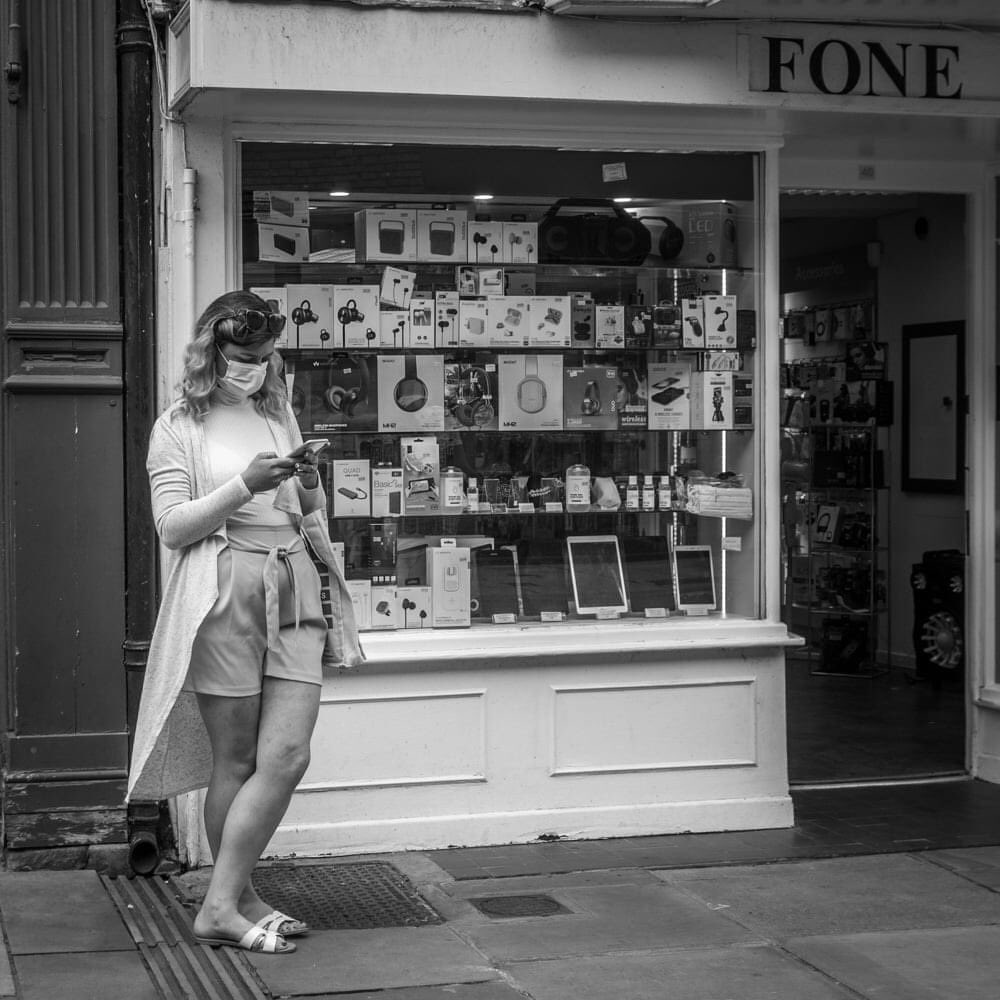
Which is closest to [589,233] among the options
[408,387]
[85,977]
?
[408,387]

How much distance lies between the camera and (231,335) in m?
5.04

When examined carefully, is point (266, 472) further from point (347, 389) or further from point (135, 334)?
point (347, 389)

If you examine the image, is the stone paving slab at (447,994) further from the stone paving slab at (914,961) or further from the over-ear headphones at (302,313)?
the over-ear headphones at (302,313)

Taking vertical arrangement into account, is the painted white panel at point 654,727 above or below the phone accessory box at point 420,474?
below

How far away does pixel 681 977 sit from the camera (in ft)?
16.3

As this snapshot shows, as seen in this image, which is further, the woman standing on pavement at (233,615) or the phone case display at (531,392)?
the phone case display at (531,392)

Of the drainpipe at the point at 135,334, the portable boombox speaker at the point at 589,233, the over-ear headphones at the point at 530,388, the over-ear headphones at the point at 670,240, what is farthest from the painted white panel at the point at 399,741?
the over-ear headphones at the point at 670,240

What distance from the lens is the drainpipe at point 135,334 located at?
6152 millimetres

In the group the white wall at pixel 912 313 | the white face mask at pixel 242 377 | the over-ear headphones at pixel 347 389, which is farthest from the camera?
the white wall at pixel 912 313

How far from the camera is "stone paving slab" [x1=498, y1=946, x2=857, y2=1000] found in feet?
15.7

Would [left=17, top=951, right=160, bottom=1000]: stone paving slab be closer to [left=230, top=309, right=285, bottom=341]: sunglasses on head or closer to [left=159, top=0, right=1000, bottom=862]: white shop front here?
[left=159, top=0, right=1000, bottom=862]: white shop front

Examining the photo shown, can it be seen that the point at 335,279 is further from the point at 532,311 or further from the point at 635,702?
the point at 635,702

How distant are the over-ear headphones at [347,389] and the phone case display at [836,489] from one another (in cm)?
548

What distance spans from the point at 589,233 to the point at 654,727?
7.13 feet
